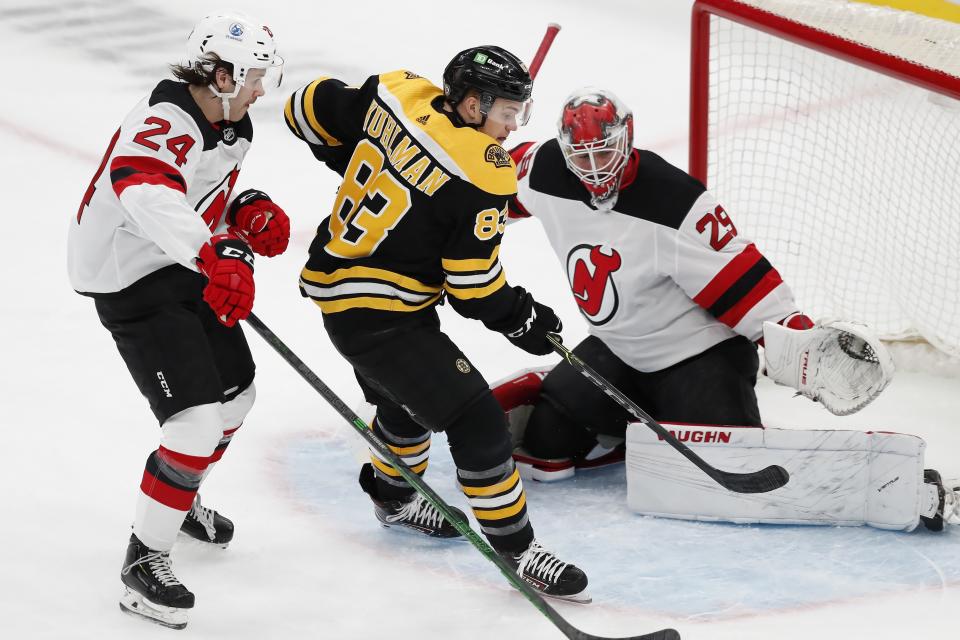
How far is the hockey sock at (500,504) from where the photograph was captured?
272 cm

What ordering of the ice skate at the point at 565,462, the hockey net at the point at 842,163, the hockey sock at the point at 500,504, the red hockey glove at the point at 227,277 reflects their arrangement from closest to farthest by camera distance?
the red hockey glove at the point at 227,277
the hockey sock at the point at 500,504
the ice skate at the point at 565,462
the hockey net at the point at 842,163

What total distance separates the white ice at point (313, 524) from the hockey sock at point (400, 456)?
0.37 ft

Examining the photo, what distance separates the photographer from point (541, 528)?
10.2 ft

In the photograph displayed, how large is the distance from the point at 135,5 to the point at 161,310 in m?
4.44

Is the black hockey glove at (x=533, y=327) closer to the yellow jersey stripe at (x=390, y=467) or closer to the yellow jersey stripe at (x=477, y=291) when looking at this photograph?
the yellow jersey stripe at (x=477, y=291)

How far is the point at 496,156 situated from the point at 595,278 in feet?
2.49

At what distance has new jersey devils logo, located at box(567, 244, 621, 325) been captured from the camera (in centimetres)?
323

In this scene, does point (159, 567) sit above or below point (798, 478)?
below

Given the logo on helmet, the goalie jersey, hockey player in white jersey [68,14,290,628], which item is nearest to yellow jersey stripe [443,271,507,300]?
the goalie jersey

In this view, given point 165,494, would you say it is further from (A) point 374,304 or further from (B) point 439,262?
(B) point 439,262

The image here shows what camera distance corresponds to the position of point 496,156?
258 cm

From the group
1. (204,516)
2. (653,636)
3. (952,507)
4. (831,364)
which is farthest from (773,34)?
(204,516)

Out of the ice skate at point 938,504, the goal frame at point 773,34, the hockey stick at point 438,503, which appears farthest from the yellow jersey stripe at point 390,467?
the goal frame at point 773,34

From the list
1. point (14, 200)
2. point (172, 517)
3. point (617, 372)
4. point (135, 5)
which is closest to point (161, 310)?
point (172, 517)
